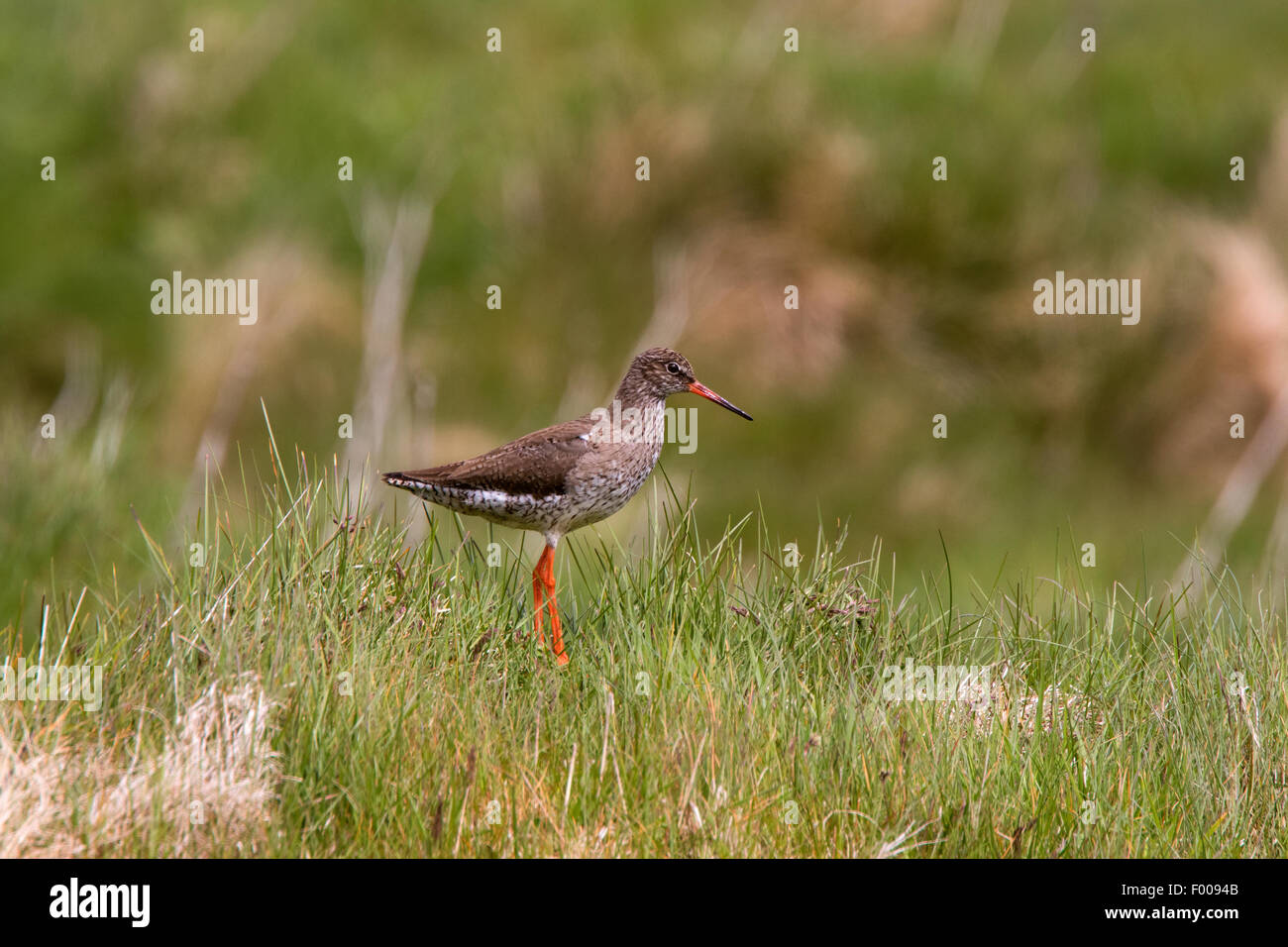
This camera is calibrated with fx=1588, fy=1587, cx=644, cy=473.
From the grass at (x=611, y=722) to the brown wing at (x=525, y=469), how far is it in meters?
0.52

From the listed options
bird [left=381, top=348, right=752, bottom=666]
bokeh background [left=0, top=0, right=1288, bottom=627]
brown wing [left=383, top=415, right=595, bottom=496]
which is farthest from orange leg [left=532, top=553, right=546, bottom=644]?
bokeh background [left=0, top=0, right=1288, bottom=627]

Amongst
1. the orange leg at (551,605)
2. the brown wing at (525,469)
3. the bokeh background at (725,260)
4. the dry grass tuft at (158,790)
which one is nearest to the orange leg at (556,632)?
the orange leg at (551,605)

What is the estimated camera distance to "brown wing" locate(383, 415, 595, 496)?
6.86 meters

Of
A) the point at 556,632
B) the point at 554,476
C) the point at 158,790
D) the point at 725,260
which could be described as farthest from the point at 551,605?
the point at 725,260

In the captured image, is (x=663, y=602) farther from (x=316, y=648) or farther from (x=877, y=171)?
(x=877, y=171)

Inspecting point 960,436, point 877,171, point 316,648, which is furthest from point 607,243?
point 316,648

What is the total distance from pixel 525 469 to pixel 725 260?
12.6m

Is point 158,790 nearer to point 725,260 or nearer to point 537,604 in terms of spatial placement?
point 537,604

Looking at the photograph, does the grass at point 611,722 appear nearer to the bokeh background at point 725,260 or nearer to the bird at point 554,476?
the bird at point 554,476

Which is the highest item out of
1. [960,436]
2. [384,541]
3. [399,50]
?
[399,50]

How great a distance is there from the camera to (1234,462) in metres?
17.6

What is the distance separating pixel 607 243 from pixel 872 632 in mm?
13835
